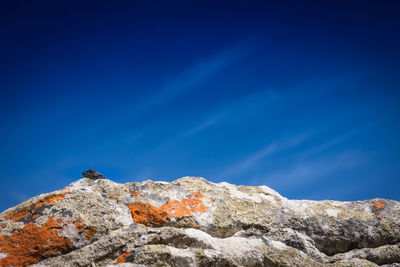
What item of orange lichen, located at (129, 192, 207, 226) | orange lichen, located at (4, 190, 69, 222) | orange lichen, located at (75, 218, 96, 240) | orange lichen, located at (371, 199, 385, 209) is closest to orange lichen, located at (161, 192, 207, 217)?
orange lichen, located at (129, 192, 207, 226)

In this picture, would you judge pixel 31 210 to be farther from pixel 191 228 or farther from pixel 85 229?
pixel 191 228

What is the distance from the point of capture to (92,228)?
18.7 feet

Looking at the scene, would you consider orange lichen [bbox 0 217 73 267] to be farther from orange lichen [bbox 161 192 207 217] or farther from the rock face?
orange lichen [bbox 161 192 207 217]

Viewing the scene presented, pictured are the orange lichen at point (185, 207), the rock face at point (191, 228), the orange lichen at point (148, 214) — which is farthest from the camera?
the orange lichen at point (185, 207)

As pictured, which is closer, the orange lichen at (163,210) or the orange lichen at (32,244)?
the orange lichen at (32,244)

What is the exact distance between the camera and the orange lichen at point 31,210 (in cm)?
576

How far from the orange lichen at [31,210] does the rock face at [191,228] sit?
0.02 meters

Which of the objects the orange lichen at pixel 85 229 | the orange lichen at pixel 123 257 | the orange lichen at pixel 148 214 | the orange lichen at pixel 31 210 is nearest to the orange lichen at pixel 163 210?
the orange lichen at pixel 148 214

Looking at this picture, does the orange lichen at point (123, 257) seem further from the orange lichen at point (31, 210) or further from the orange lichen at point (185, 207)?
the orange lichen at point (31, 210)

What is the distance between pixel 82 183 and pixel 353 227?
6563mm

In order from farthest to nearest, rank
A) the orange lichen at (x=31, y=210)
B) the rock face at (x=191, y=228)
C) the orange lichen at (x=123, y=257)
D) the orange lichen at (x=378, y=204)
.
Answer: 1. the orange lichen at (x=378, y=204)
2. the orange lichen at (x=31, y=210)
3. the rock face at (x=191, y=228)
4. the orange lichen at (x=123, y=257)

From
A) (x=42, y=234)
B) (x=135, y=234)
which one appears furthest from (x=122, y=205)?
(x=42, y=234)

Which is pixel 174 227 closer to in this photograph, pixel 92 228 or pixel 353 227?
pixel 92 228

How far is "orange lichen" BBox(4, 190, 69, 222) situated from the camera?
5.76m
